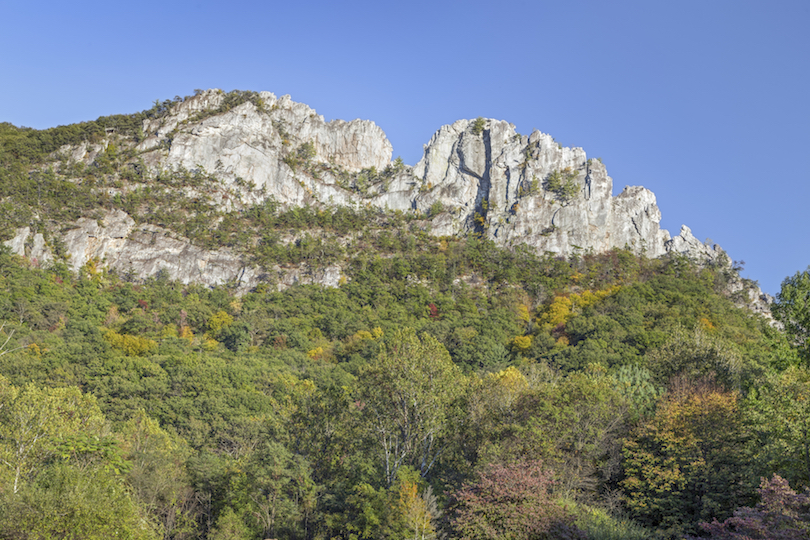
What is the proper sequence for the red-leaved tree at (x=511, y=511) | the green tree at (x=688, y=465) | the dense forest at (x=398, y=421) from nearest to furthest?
the red-leaved tree at (x=511, y=511) → the dense forest at (x=398, y=421) → the green tree at (x=688, y=465)

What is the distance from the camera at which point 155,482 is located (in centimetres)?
2639

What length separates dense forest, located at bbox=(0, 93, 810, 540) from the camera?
699 inches

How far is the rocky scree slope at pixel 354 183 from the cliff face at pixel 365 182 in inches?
9.5

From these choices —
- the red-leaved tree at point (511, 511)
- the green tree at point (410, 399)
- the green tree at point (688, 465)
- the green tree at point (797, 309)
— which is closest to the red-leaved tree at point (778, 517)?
the red-leaved tree at point (511, 511)

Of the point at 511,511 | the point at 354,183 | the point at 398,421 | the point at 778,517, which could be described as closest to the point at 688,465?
the point at 511,511

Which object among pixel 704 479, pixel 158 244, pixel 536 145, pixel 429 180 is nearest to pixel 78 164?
pixel 158 244

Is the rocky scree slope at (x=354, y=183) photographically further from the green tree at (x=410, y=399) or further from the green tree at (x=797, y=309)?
the green tree at (x=797, y=309)

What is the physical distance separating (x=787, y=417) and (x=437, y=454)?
43.8ft

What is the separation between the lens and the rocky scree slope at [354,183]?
9281cm

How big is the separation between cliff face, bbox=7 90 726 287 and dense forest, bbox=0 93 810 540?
16.7 metres

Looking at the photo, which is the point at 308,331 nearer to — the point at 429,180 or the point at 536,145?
the point at 429,180

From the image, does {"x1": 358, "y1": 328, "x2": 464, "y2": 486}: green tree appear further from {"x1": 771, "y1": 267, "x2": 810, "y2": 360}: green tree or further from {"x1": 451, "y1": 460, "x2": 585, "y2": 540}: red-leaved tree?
{"x1": 771, "y1": 267, "x2": 810, "y2": 360}: green tree

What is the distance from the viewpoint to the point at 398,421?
24.0 meters

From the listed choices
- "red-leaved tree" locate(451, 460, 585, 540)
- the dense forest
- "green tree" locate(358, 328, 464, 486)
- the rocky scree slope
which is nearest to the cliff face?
the rocky scree slope
